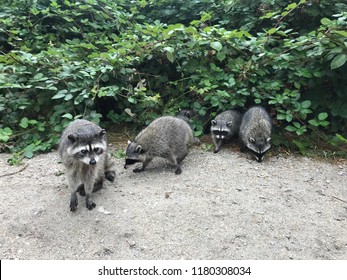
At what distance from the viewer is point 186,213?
306 centimetres

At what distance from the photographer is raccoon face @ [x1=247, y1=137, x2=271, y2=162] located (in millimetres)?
4242

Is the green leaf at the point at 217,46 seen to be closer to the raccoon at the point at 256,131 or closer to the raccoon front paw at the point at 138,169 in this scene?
the raccoon at the point at 256,131

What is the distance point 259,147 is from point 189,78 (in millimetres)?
1678

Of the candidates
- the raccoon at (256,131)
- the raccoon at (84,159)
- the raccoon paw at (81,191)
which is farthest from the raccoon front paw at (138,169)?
the raccoon at (256,131)

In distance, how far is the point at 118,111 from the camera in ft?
17.2

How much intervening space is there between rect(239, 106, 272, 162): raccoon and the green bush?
0.23 meters

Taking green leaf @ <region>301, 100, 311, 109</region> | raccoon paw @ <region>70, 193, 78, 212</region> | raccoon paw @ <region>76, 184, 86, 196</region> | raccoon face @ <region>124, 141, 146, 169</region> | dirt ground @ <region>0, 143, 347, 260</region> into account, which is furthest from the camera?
green leaf @ <region>301, 100, 311, 109</region>

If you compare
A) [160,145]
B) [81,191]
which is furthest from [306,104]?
[81,191]

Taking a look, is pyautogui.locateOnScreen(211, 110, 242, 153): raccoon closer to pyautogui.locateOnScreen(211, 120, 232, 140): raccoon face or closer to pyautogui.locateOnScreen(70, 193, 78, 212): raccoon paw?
pyautogui.locateOnScreen(211, 120, 232, 140): raccoon face

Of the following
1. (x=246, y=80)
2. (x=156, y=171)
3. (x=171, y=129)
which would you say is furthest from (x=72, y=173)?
(x=246, y=80)

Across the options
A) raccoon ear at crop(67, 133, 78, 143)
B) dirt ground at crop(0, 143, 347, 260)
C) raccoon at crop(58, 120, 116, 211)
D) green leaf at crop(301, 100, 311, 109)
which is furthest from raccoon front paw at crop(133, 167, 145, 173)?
green leaf at crop(301, 100, 311, 109)

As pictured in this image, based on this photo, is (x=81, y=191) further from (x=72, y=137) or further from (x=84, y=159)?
(x=72, y=137)

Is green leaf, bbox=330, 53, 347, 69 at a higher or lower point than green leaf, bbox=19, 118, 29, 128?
higher

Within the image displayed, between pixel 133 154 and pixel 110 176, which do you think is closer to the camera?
pixel 110 176
